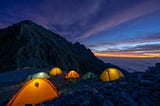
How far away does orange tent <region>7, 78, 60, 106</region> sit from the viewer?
1305 centimetres

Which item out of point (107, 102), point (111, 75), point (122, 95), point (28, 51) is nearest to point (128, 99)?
point (122, 95)

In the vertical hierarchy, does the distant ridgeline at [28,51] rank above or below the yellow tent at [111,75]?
above

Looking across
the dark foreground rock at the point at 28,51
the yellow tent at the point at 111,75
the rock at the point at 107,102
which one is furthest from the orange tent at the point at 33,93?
the dark foreground rock at the point at 28,51

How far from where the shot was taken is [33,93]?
13359mm

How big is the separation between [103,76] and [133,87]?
17.5 m

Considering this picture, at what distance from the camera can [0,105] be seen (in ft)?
53.2

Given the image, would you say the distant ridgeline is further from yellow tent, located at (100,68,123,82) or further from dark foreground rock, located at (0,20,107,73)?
yellow tent, located at (100,68,123,82)

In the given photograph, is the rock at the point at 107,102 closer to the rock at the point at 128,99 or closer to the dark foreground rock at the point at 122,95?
the dark foreground rock at the point at 122,95

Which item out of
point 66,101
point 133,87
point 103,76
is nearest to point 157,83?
point 133,87

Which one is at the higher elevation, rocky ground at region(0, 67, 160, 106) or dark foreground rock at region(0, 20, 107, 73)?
dark foreground rock at region(0, 20, 107, 73)

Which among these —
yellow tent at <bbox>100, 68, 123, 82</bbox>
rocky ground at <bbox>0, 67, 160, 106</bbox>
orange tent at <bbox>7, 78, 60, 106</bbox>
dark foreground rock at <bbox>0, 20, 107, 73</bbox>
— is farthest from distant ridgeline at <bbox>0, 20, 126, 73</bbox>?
rocky ground at <bbox>0, 67, 160, 106</bbox>

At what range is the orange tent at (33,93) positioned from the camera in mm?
13047

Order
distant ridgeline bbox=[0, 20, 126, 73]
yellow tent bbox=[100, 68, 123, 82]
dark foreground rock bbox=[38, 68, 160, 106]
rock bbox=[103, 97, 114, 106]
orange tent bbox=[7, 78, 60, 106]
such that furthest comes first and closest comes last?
distant ridgeline bbox=[0, 20, 126, 73], yellow tent bbox=[100, 68, 123, 82], orange tent bbox=[7, 78, 60, 106], dark foreground rock bbox=[38, 68, 160, 106], rock bbox=[103, 97, 114, 106]

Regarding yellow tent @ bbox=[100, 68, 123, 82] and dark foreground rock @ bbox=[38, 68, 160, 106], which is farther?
yellow tent @ bbox=[100, 68, 123, 82]
